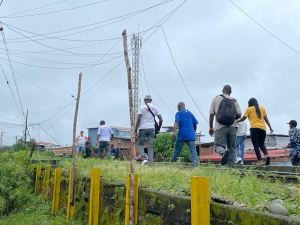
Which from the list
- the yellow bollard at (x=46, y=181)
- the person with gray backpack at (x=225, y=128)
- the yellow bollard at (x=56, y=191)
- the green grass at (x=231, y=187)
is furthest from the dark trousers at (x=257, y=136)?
the yellow bollard at (x=46, y=181)

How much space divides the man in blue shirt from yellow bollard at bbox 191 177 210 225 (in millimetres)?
4111

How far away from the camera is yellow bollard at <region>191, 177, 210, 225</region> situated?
318cm

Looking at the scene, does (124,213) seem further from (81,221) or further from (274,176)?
(274,176)

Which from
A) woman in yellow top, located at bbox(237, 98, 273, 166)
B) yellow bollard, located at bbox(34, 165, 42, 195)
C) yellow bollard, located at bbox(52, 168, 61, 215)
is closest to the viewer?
yellow bollard, located at bbox(52, 168, 61, 215)

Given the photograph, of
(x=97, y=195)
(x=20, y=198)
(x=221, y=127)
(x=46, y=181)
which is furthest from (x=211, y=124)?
(x=20, y=198)

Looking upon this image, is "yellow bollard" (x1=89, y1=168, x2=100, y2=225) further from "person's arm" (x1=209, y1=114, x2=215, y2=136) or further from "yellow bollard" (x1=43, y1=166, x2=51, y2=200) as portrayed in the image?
"yellow bollard" (x1=43, y1=166, x2=51, y2=200)

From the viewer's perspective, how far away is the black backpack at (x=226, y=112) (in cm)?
657

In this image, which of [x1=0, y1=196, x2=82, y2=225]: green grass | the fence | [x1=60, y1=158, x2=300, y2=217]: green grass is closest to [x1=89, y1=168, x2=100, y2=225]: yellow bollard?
the fence

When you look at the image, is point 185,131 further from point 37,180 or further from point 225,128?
point 37,180

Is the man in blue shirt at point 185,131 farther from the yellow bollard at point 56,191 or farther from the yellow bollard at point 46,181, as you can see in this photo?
the yellow bollard at point 46,181

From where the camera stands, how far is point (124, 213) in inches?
188

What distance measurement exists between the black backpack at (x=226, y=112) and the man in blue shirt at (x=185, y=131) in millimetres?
1162

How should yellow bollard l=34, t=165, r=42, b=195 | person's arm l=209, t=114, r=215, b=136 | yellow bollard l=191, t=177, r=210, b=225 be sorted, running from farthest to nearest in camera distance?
1. yellow bollard l=34, t=165, r=42, b=195
2. person's arm l=209, t=114, r=215, b=136
3. yellow bollard l=191, t=177, r=210, b=225

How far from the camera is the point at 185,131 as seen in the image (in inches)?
302
